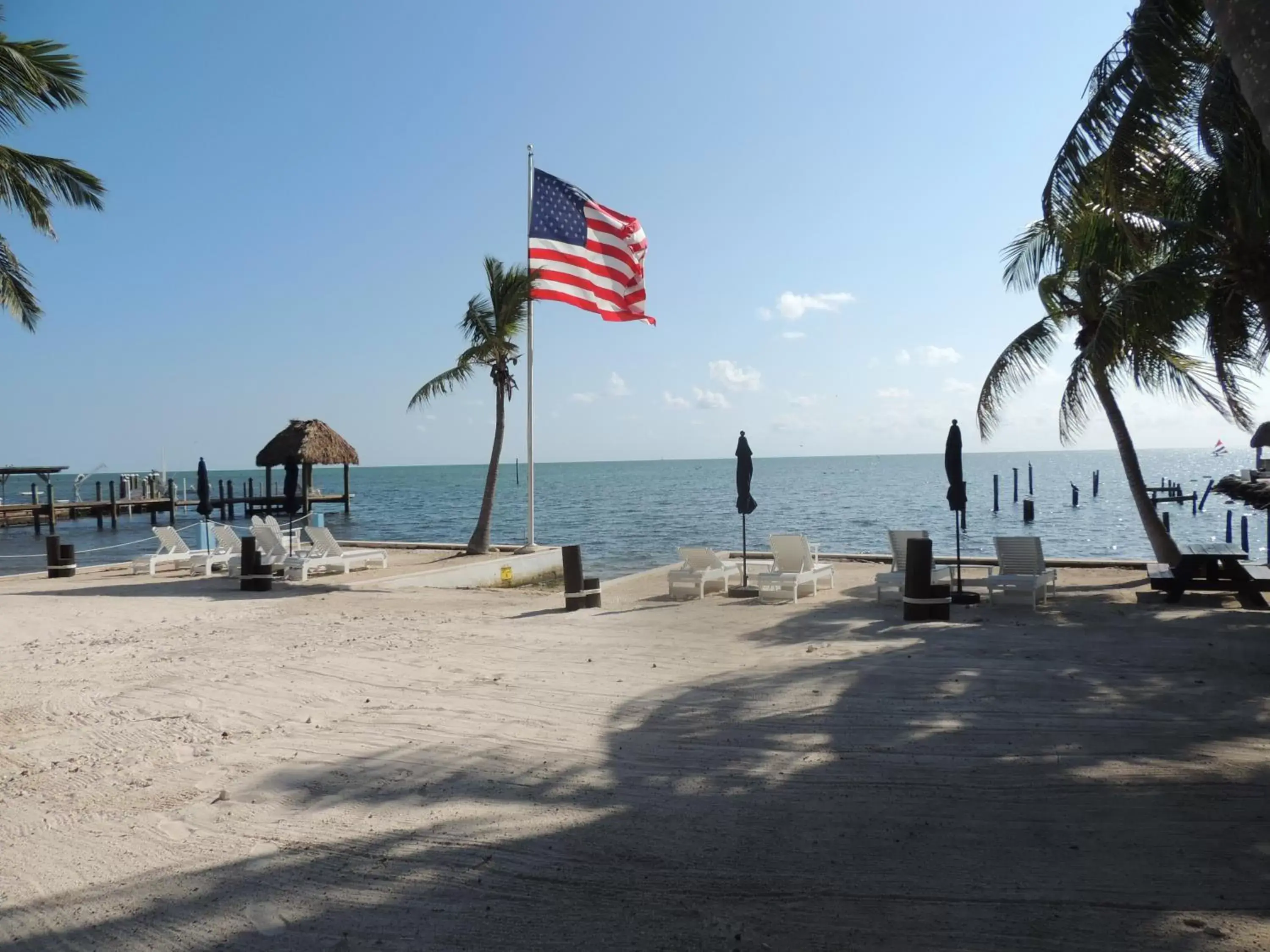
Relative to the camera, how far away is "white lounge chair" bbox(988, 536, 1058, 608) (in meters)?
10.6

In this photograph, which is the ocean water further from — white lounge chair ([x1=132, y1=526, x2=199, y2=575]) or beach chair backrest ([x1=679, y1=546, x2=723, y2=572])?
beach chair backrest ([x1=679, y1=546, x2=723, y2=572])

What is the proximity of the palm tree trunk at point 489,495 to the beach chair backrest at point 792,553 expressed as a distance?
7.28m

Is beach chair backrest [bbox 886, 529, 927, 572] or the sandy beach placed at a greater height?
beach chair backrest [bbox 886, 529, 927, 572]

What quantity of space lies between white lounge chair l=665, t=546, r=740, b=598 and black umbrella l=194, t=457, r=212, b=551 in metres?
9.68

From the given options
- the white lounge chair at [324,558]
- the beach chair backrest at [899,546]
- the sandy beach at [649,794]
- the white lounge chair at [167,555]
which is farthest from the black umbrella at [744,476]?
the white lounge chair at [167,555]

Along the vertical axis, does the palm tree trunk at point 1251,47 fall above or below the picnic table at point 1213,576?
above

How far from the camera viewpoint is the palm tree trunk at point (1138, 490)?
13.4 metres

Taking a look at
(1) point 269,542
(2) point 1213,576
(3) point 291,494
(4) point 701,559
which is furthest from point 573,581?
(3) point 291,494

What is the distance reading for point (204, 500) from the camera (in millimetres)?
18516

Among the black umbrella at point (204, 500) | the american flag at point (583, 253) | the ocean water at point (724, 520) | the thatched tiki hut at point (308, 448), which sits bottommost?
the ocean water at point (724, 520)

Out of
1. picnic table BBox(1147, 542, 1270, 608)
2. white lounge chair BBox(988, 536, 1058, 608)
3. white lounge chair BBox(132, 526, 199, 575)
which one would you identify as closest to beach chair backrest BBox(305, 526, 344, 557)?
white lounge chair BBox(132, 526, 199, 575)

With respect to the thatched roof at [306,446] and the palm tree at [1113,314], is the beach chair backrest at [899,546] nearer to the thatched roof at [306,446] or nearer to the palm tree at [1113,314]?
the palm tree at [1113,314]

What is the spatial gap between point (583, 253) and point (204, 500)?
965 cm

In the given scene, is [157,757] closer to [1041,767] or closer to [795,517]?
[1041,767]
